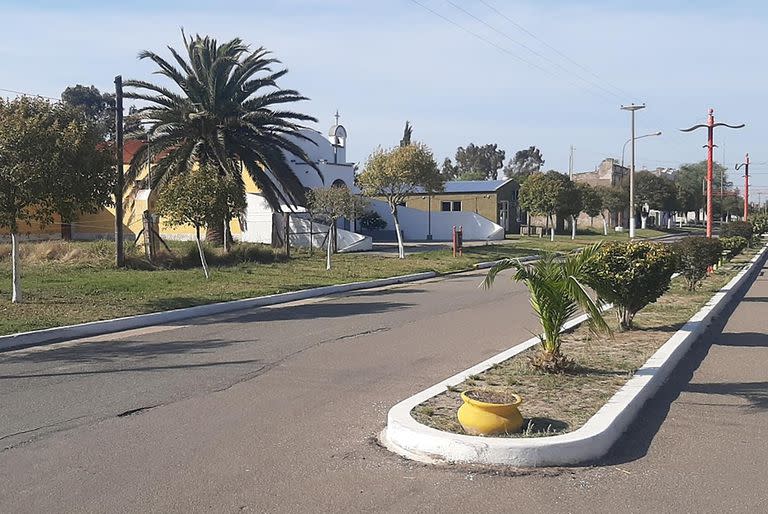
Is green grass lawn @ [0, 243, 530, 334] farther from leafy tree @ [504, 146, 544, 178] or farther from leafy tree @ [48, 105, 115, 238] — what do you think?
leafy tree @ [504, 146, 544, 178]

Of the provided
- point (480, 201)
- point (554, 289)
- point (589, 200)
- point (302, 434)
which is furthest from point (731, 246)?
point (480, 201)

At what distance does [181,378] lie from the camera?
9078 mm

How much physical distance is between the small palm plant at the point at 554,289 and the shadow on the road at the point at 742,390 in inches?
49.3

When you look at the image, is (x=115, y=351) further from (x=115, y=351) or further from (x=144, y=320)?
(x=144, y=320)

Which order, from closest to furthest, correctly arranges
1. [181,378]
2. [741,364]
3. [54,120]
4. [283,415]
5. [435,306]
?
[283,415]
[181,378]
[741,364]
[54,120]
[435,306]

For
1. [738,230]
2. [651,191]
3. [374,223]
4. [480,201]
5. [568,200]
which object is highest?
[651,191]

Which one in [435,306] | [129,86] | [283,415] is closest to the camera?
[283,415]

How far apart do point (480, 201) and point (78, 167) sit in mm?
47252

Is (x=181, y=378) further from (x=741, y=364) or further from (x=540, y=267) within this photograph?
(x=741, y=364)

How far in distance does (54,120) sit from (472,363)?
393 inches

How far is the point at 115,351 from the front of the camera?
11156 millimetres

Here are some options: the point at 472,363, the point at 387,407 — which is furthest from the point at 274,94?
the point at 387,407

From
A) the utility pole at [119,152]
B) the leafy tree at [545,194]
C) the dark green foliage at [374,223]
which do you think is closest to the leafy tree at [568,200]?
the leafy tree at [545,194]

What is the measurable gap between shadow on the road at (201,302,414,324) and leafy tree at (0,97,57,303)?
3784 mm
